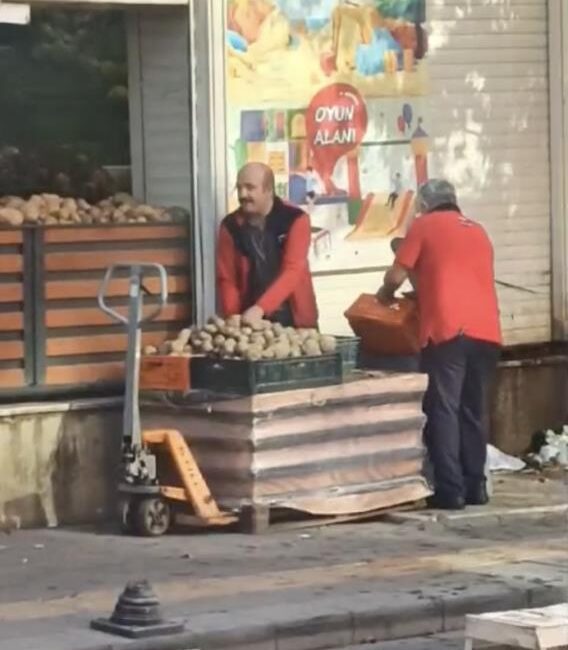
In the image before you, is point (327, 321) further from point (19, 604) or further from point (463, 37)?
point (19, 604)

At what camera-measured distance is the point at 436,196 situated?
43.5ft

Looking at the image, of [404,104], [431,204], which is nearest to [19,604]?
[431,204]

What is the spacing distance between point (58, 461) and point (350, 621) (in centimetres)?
320

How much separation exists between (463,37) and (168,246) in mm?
2708

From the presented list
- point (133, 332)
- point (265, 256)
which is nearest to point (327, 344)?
point (265, 256)

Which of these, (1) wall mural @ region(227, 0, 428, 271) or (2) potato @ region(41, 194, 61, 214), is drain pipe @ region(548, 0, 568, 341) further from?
(2) potato @ region(41, 194, 61, 214)

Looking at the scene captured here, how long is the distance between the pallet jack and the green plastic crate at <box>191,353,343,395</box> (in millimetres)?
351

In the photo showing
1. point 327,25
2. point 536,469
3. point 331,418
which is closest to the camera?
point 331,418

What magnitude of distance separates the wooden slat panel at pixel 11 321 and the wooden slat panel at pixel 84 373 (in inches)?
12.9

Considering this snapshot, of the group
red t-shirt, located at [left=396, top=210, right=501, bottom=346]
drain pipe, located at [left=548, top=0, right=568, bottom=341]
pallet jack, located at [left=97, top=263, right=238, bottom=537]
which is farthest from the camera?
drain pipe, located at [left=548, top=0, right=568, bottom=341]

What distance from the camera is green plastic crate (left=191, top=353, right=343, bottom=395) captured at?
40.3 feet

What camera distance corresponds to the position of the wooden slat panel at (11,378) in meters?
12.8

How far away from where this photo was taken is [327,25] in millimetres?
13852

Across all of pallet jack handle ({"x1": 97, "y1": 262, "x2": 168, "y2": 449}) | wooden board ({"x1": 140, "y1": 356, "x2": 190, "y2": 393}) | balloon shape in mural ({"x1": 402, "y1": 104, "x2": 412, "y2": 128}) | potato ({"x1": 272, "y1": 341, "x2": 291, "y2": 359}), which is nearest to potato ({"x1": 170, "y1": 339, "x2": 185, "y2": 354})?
wooden board ({"x1": 140, "y1": 356, "x2": 190, "y2": 393})
